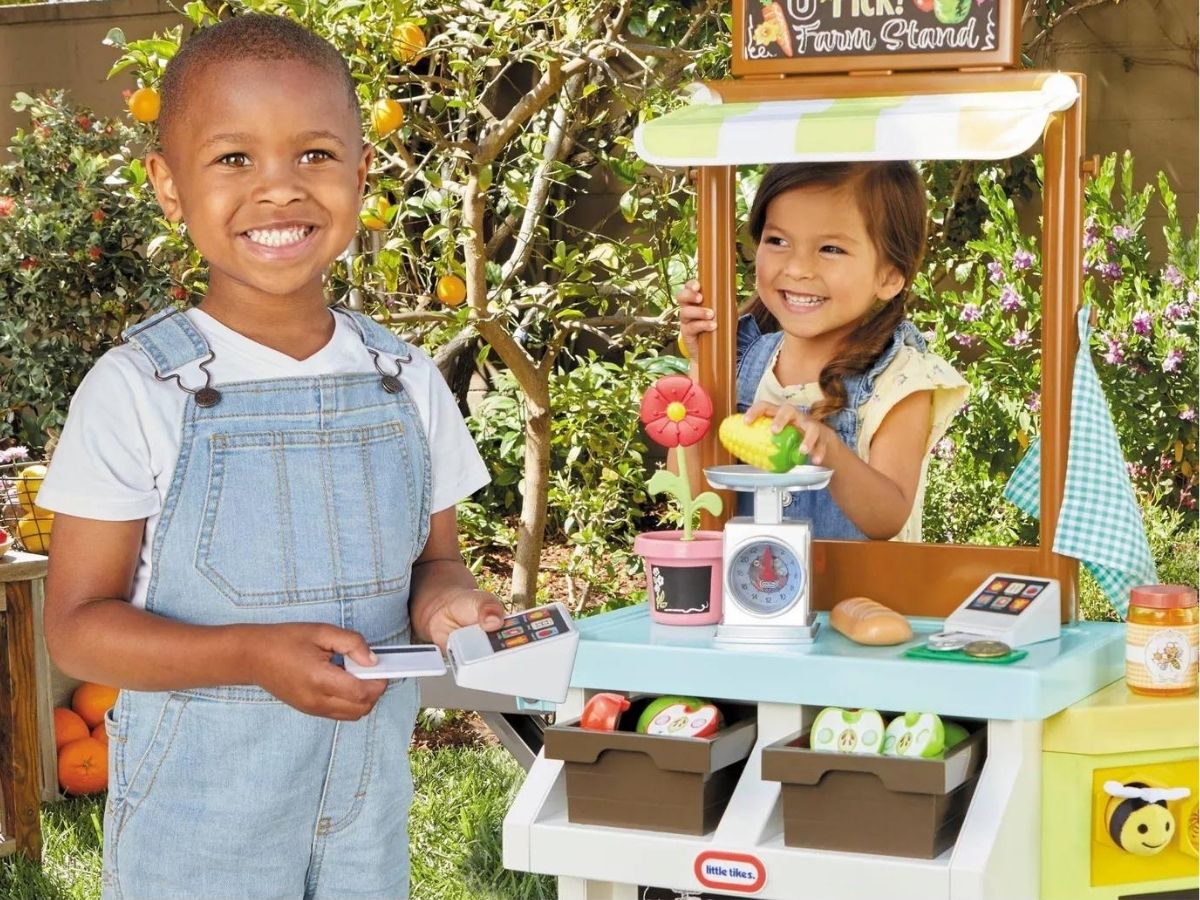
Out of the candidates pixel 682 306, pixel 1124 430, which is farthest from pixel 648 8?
pixel 682 306

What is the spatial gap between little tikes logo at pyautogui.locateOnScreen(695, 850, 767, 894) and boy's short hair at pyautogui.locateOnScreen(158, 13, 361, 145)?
0.95 metres

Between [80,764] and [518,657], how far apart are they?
9.32 ft

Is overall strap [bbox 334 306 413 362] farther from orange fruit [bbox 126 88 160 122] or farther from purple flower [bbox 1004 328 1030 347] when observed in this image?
orange fruit [bbox 126 88 160 122]

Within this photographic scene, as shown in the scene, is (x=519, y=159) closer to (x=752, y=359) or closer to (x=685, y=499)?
(x=752, y=359)

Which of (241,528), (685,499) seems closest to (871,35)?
(685,499)

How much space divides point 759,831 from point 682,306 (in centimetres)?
81

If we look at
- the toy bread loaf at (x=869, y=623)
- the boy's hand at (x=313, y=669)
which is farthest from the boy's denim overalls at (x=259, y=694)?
the toy bread loaf at (x=869, y=623)

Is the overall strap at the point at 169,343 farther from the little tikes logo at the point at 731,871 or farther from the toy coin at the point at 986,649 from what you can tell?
the toy coin at the point at 986,649

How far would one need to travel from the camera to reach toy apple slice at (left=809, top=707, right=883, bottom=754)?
6.28 feet

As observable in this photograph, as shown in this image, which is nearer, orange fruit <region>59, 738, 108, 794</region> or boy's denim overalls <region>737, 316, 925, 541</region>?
boy's denim overalls <region>737, 316, 925, 541</region>

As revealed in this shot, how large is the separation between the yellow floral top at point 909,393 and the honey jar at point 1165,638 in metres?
0.38

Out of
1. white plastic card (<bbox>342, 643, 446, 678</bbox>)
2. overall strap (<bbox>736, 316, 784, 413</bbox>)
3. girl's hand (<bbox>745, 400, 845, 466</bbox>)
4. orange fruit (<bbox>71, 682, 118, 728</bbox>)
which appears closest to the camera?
white plastic card (<bbox>342, 643, 446, 678</bbox>)

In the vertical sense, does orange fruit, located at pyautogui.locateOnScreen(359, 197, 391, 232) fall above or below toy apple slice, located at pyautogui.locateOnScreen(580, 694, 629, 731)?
above

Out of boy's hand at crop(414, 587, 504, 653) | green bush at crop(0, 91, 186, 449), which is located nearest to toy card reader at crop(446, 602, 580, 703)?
boy's hand at crop(414, 587, 504, 653)
